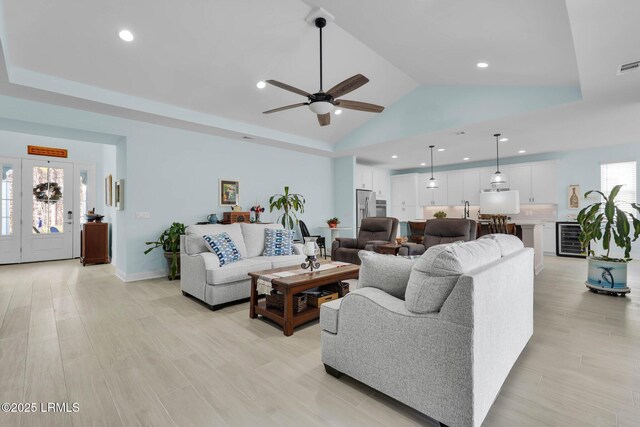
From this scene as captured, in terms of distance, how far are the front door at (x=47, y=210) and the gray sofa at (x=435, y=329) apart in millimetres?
7881

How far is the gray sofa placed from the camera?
1.38 metres

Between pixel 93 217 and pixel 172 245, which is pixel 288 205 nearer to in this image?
pixel 172 245

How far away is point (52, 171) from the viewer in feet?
22.4

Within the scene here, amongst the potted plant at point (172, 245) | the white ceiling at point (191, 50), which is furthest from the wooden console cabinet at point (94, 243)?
the white ceiling at point (191, 50)

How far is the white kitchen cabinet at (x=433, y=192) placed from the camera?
30.0 feet

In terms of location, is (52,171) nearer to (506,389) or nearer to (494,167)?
(506,389)

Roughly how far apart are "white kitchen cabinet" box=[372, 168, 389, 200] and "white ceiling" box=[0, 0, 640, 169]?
13.3 feet

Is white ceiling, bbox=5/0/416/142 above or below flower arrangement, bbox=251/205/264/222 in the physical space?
above

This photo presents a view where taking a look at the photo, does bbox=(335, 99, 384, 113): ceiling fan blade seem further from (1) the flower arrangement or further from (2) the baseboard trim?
(2) the baseboard trim

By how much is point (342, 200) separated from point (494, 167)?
14.7ft

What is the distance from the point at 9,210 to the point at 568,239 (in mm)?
12883

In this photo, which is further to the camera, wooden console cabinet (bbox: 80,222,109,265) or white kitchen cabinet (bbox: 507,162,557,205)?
white kitchen cabinet (bbox: 507,162,557,205)

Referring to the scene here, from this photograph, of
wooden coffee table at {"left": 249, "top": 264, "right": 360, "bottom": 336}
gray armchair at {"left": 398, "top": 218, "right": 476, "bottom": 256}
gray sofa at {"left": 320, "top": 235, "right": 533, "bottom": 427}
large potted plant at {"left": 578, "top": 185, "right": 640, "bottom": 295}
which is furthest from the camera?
gray armchair at {"left": 398, "top": 218, "right": 476, "bottom": 256}

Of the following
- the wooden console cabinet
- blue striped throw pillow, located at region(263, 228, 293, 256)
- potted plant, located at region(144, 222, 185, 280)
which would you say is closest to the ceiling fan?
blue striped throw pillow, located at region(263, 228, 293, 256)
